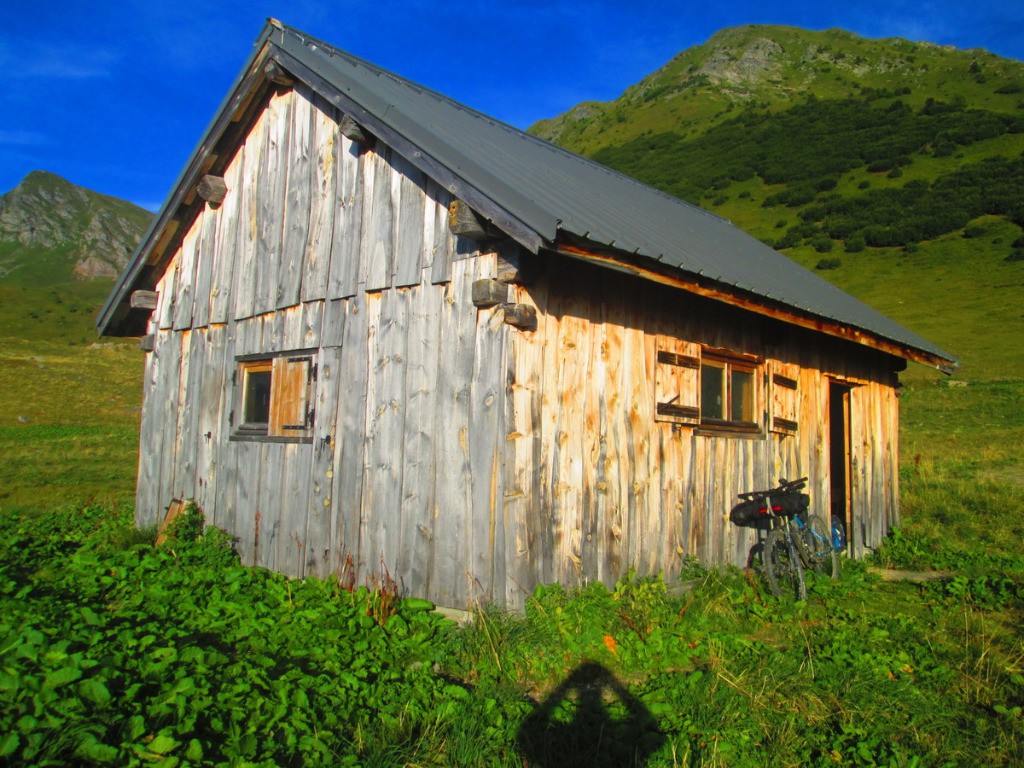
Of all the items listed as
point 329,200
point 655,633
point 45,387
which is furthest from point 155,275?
point 45,387

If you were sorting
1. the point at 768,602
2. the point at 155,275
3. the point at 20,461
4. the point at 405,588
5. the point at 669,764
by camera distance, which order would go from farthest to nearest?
the point at 20,461 → the point at 155,275 → the point at 768,602 → the point at 405,588 → the point at 669,764

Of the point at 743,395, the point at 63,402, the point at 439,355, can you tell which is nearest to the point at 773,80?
the point at 63,402

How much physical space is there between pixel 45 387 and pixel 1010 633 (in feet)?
119

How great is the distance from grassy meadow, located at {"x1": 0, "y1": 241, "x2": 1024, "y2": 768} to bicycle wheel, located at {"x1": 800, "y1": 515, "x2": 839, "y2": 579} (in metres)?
0.28

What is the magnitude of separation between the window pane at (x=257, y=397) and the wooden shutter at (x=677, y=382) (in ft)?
12.8

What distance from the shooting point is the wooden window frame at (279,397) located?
6.93 m

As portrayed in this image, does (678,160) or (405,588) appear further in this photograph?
(678,160)

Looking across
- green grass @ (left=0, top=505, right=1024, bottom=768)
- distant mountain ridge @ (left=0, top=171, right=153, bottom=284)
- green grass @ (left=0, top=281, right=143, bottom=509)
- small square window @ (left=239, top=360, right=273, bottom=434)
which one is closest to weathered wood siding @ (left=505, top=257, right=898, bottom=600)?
green grass @ (left=0, top=505, right=1024, bottom=768)

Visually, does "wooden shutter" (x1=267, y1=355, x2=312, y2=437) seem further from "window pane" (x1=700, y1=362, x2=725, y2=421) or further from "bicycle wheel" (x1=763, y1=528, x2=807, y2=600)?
"bicycle wheel" (x1=763, y1=528, x2=807, y2=600)

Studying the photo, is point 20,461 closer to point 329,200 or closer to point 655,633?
point 329,200

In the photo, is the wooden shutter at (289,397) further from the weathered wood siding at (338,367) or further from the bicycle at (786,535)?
the bicycle at (786,535)

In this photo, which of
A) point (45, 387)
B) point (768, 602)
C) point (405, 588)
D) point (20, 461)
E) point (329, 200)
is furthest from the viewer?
point (45, 387)

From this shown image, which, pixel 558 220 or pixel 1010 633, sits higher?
pixel 558 220

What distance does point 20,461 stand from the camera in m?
16.6
